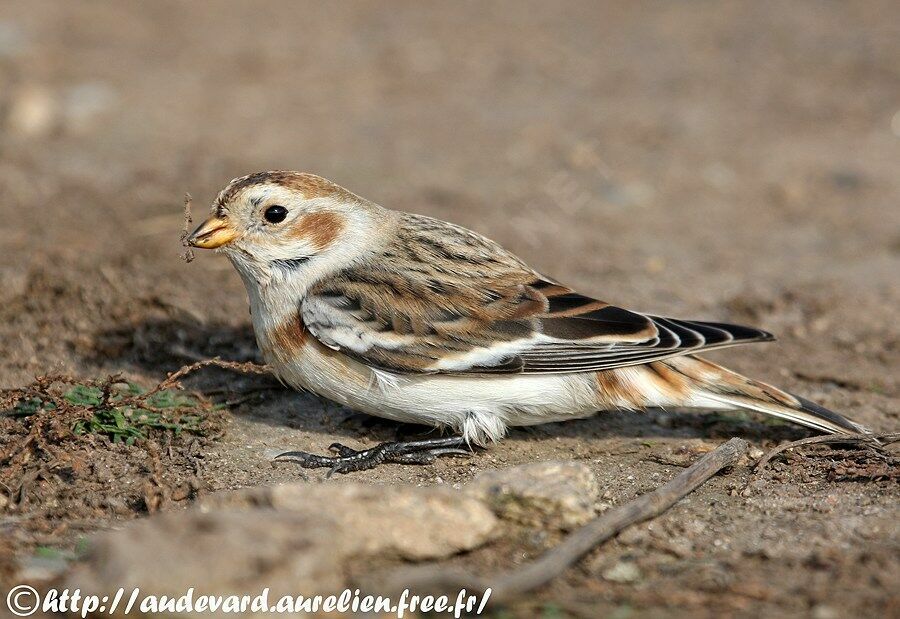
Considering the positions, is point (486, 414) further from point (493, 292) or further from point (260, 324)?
point (260, 324)

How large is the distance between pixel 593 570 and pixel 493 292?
4.82 ft

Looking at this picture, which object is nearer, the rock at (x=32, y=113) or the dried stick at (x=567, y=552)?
the dried stick at (x=567, y=552)

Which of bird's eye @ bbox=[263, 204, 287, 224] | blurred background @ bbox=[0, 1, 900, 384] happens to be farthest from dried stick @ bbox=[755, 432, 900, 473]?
bird's eye @ bbox=[263, 204, 287, 224]

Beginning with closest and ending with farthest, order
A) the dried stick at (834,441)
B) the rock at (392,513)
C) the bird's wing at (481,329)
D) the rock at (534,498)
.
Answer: the rock at (392,513), the rock at (534,498), the dried stick at (834,441), the bird's wing at (481,329)

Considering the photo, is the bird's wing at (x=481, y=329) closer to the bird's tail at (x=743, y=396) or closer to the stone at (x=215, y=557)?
the bird's tail at (x=743, y=396)

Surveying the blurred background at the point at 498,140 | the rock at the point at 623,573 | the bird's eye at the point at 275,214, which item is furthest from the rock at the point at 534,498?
the blurred background at the point at 498,140

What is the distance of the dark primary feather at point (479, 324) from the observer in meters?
4.43

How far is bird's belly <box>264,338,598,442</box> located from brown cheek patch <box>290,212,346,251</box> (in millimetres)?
509

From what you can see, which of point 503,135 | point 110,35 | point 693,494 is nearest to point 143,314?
point 693,494

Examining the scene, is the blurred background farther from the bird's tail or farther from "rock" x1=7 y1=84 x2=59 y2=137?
the bird's tail

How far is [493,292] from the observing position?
15.0 ft

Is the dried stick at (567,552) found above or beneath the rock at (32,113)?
beneath

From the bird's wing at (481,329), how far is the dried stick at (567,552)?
59cm

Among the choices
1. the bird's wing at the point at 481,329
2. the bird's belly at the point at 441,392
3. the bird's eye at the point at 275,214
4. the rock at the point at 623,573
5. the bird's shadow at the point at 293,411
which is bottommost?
the rock at the point at 623,573
